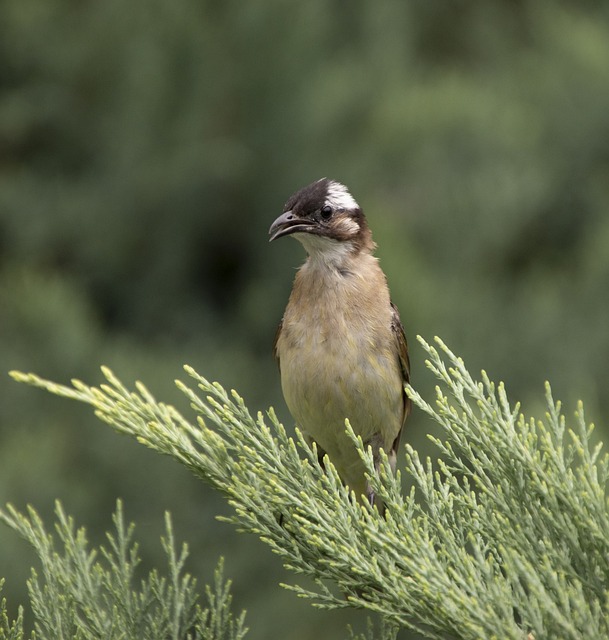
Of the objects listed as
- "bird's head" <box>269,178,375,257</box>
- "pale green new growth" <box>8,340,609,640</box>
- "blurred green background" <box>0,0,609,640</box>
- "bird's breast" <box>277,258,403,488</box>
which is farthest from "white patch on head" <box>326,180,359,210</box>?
"blurred green background" <box>0,0,609,640</box>

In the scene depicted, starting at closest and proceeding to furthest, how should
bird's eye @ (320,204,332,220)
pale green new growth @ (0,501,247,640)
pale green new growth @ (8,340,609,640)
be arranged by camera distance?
pale green new growth @ (8,340,609,640)
pale green new growth @ (0,501,247,640)
bird's eye @ (320,204,332,220)

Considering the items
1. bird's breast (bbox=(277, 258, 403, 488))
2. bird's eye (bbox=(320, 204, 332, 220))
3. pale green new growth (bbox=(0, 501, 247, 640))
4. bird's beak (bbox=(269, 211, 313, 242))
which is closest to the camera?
pale green new growth (bbox=(0, 501, 247, 640))

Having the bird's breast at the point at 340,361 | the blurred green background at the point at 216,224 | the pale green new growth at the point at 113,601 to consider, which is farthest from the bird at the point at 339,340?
the blurred green background at the point at 216,224

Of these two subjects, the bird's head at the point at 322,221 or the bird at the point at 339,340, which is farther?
the bird's head at the point at 322,221

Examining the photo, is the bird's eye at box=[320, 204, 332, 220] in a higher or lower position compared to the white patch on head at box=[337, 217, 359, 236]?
higher

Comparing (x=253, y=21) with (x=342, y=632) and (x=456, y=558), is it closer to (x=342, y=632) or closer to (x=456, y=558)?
(x=342, y=632)

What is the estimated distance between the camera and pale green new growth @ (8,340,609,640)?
2.11 metres

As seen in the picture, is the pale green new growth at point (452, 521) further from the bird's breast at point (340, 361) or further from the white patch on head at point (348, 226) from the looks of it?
the white patch on head at point (348, 226)

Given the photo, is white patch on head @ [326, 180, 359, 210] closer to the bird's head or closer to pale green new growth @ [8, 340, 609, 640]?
the bird's head

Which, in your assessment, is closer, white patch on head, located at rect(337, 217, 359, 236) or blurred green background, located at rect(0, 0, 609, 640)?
white patch on head, located at rect(337, 217, 359, 236)

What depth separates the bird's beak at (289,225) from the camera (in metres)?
4.53

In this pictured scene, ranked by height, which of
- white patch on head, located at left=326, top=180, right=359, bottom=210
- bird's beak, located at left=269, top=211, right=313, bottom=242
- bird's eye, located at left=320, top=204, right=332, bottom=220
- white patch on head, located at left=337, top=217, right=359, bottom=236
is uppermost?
white patch on head, located at left=326, top=180, right=359, bottom=210

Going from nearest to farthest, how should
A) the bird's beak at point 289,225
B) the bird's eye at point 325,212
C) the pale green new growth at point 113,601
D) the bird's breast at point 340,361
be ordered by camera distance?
the pale green new growth at point 113,601
the bird's breast at point 340,361
the bird's beak at point 289,225
the bird's eye at point 325,212

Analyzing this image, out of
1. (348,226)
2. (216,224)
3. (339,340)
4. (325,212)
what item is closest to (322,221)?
(325,212)
